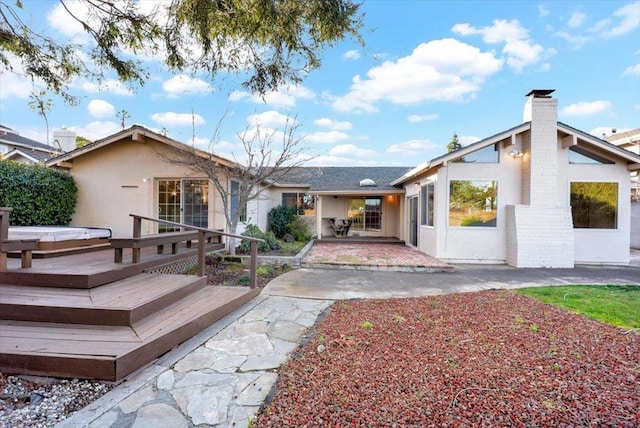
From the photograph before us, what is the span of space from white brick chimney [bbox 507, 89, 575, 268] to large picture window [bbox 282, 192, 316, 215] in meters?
9.34

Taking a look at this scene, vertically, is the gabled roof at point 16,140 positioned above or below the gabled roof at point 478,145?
above

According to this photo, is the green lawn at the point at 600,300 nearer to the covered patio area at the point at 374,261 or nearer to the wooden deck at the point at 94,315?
the covered patio area at the point at 374,261

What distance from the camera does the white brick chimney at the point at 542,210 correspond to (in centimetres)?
914

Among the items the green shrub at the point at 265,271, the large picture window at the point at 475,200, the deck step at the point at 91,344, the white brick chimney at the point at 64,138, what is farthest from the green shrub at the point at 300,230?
the deck step at the point at 91,344

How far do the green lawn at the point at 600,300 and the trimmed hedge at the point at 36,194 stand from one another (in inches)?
487

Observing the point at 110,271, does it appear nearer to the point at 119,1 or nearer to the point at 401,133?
the point at 119,1

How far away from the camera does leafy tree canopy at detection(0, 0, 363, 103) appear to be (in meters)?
4.36

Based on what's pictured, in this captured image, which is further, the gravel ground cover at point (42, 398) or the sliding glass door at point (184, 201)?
the sliding glass door at point (184, 201)

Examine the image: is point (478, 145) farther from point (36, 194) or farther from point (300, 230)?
point (36, 194)

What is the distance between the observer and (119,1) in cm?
474

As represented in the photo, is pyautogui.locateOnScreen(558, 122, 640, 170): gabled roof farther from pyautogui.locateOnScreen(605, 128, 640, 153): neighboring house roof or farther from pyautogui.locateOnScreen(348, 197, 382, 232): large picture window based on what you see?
pyautogui.locateOnScreen(605, 128, 640, 153): neighboring house roof

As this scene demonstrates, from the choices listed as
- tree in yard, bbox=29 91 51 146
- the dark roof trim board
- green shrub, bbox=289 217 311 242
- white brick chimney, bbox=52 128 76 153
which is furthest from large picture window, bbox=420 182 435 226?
the dark roof trim board

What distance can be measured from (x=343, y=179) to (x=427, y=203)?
682 cm

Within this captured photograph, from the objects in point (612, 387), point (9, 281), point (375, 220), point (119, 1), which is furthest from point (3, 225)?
point (375, 220)
